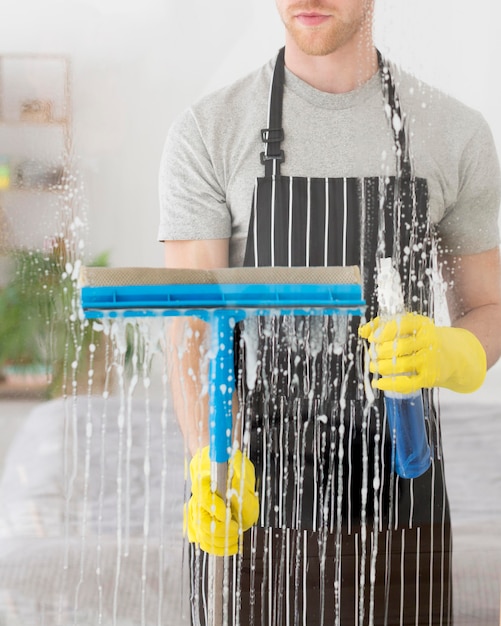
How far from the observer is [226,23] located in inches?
41.1

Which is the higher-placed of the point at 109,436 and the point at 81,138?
the point at 81,138

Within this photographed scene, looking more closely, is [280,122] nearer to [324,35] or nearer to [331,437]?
[324,35]

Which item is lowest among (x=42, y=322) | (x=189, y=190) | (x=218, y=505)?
(x=218, y=505)

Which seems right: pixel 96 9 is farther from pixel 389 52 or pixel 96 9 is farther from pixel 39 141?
pixel 389 52

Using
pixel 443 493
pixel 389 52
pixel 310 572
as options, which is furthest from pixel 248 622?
pixel 389 52

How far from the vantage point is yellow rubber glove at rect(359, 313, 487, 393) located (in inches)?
42.2

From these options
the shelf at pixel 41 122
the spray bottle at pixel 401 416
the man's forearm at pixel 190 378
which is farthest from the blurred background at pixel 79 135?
the spray bottle at pixel 401 416

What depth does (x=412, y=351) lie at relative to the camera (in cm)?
108

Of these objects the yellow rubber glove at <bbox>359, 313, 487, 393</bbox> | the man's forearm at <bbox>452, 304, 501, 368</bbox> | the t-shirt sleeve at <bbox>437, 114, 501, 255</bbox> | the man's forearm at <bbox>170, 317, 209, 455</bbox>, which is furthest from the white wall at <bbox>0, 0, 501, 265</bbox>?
the man's forearm at <bbox>452, 304, 501, 368</bbox>

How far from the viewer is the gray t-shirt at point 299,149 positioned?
1.05m

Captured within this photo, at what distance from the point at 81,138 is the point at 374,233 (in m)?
0.42

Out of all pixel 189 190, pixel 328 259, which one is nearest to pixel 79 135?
pixel 189 190

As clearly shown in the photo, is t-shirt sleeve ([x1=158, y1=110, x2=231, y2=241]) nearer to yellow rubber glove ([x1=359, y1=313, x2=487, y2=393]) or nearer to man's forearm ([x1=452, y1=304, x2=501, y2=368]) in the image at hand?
yellow rubber glove ([x1=359, y1=313, x2=487, y2=393])

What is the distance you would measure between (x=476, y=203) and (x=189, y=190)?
412mm
